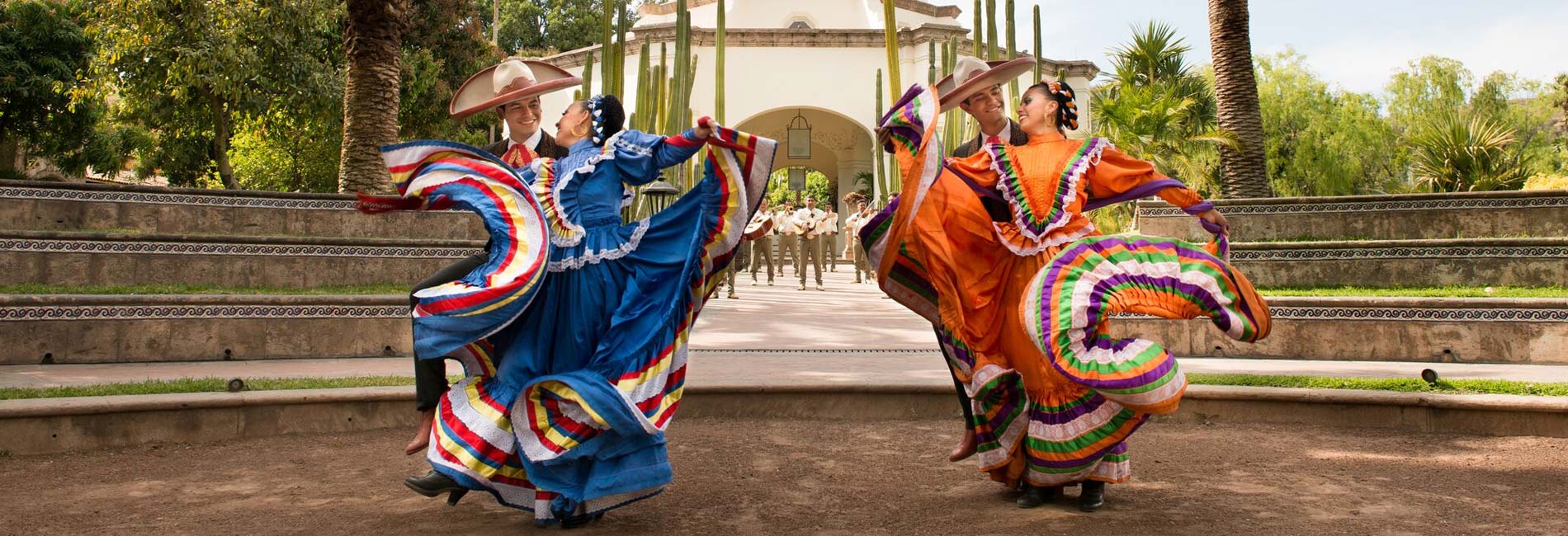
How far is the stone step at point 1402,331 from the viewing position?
372 inches

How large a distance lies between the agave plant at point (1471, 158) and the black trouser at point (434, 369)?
614 inches

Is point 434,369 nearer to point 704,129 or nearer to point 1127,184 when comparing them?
point 704,129

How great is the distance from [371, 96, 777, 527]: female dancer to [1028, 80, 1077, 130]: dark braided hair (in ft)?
4.53

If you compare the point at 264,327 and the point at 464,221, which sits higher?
the point at 464,221

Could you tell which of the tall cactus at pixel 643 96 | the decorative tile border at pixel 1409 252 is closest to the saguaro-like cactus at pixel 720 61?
the tall cactus at pixel 643 96

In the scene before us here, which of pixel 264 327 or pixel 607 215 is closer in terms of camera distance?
pixel 607 215

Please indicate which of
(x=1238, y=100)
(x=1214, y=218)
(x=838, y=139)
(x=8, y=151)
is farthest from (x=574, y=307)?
(x=838, y=139)

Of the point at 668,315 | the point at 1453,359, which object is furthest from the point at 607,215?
the point at 1453,359

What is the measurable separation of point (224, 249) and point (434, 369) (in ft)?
24.2

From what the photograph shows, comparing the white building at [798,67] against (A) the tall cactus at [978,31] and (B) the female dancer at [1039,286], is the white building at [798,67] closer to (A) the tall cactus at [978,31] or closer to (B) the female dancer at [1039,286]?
(A) the tall cactus at [978,31]

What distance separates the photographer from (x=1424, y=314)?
32.2ft

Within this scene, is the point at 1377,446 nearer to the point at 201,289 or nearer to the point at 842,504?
the point at 842,504

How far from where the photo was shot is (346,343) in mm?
10320

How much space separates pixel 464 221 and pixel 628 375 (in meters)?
9.61
